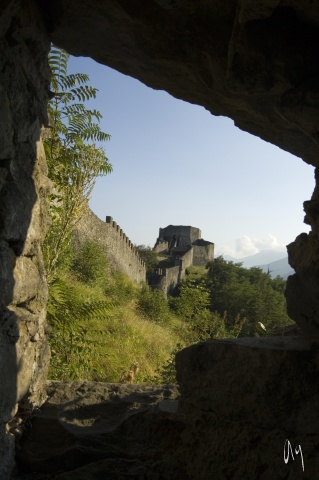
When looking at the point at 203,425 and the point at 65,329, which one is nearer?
the point at 203,425

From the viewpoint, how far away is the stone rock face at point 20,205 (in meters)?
1.89

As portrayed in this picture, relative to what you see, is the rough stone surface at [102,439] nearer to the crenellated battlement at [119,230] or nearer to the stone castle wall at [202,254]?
the crenellated battlement at [119,230]

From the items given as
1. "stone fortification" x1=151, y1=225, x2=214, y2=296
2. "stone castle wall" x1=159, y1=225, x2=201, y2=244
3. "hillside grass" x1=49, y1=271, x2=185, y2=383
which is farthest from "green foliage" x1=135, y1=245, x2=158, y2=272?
"hillside grass" x1=49, y1=271, x2=185, y2=383

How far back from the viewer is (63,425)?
2.38 m

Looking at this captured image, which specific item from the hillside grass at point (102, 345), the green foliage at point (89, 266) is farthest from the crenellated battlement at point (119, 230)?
the hillside grass at point (102, 345)

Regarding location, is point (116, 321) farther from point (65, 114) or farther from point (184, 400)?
point (184, 400)

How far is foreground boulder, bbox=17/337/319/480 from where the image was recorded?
183 cm

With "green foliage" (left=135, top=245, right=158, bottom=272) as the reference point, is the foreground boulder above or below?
below

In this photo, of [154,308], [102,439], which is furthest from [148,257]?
[102,439]

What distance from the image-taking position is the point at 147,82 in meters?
2.41

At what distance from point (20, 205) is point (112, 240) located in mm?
18813

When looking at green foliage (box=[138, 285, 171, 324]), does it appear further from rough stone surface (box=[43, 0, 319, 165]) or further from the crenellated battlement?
rough stone surface (box=[43, 0, 319, 165])

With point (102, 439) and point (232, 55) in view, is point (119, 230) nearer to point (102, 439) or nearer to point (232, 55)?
point (102, 439)
